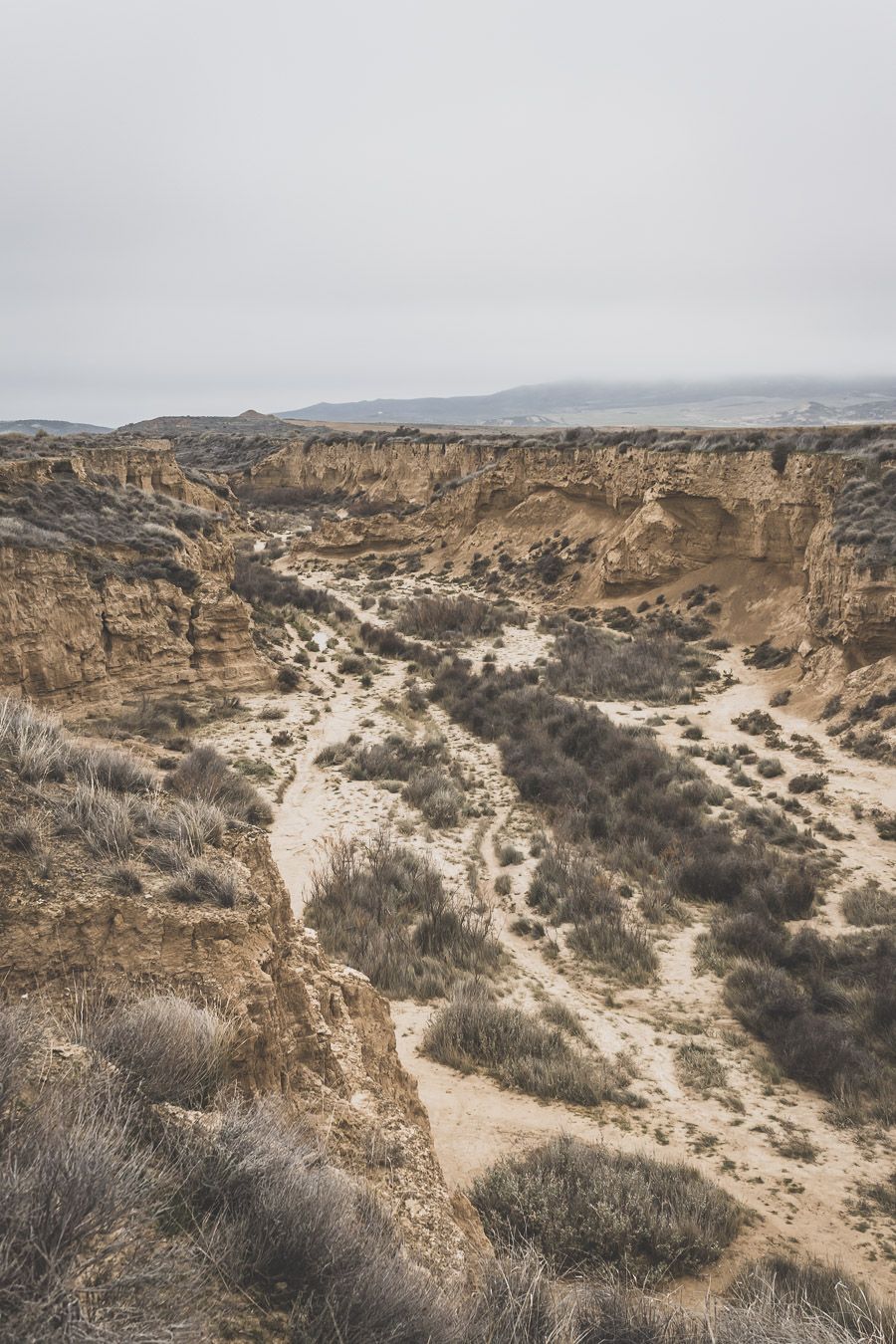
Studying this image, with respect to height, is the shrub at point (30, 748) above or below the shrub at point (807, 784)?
above

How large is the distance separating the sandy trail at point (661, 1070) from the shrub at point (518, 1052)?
137 millimetres

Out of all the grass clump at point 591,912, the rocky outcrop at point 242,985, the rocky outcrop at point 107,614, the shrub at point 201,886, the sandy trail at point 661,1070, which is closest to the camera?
the rocky outcrop at point 242,985

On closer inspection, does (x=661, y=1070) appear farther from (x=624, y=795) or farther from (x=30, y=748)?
(x=624, y=795)

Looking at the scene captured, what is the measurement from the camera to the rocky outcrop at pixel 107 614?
46.1 ft

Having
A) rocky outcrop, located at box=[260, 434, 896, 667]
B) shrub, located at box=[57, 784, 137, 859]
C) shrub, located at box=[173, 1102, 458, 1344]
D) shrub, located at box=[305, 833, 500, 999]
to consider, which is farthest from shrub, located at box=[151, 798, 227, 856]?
rocky outcrop, located at box=[260, 434, 896, 667]

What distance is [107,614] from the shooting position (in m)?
15.4

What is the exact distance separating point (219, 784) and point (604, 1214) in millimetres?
8731

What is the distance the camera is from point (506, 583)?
3294 cm

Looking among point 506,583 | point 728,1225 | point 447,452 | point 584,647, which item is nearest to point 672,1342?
point 728,1225

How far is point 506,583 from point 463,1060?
2773 centimetres

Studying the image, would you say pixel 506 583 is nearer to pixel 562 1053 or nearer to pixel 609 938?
pixel 609 938

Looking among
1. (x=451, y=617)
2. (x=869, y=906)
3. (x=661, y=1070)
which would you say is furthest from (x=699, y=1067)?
(x=451, y=617)

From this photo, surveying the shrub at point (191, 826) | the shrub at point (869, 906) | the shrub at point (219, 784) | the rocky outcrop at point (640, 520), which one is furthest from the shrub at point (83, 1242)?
the rocky outcrop at point (640, 520)

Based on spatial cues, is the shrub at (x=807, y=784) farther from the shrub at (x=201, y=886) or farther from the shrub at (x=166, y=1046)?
the shrub at (x=166, y=1046)
